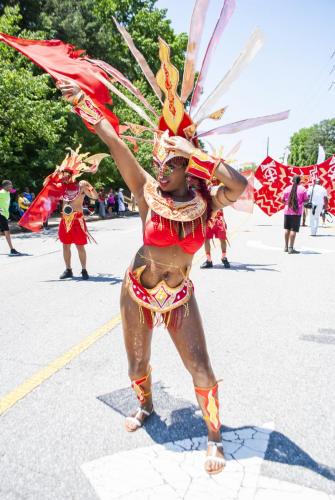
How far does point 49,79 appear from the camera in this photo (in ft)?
66.0

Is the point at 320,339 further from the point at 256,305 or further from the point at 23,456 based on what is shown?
the point at 23,456

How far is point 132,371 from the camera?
292cm

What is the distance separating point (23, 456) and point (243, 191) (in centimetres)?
196

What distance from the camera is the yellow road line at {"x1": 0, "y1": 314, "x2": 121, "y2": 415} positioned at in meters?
3.22

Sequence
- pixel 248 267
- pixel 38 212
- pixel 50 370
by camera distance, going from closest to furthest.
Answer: pixel 50 370
pixel 38 212
pixel 248 267

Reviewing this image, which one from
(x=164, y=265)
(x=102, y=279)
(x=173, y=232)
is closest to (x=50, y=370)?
(x=164, y=265)

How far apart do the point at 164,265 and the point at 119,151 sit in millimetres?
731

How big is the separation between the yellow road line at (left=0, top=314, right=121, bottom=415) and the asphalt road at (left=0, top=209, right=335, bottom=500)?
18 mm

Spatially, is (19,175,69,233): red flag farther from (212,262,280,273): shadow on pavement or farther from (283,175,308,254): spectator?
(283,175,308,254): spectator

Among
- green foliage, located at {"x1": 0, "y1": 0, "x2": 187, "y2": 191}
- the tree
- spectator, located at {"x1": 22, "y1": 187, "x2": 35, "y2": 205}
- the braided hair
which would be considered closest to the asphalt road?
the braided hair

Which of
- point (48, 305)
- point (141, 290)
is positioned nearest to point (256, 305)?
point (48, 305)

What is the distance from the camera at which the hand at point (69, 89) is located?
2729 mm

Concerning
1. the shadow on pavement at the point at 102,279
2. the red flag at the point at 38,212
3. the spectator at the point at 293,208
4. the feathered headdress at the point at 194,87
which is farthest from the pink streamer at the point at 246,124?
the spectator at the point at 293,208

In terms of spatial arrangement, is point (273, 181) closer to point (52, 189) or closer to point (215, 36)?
point (52, 189)
